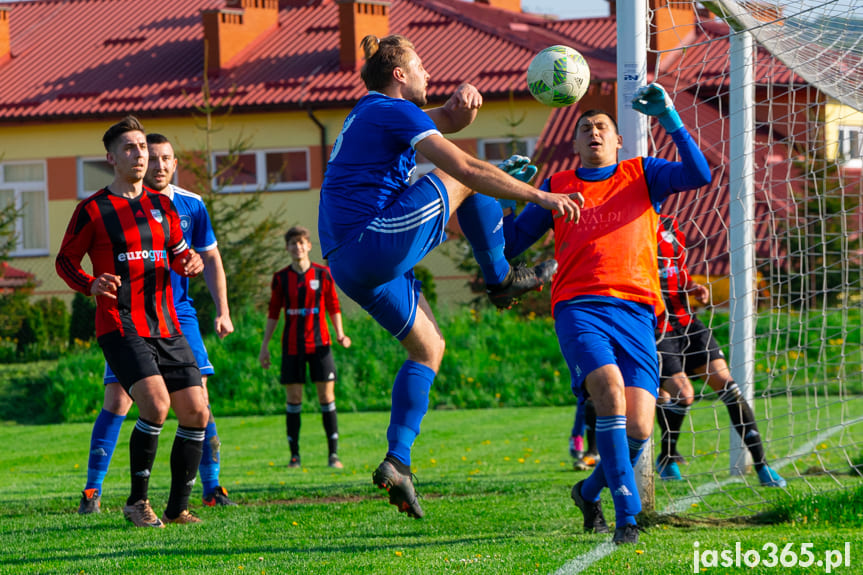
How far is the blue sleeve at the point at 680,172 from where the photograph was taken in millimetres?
5691

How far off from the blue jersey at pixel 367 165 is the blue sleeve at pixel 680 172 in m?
1.47

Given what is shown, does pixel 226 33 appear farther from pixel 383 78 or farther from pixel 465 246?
pixel 383 78

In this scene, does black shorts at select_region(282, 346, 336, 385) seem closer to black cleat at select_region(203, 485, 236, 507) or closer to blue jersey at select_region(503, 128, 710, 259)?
black cleat at select_region(203, 485, 236, 507)

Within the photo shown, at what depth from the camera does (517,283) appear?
5574 mm

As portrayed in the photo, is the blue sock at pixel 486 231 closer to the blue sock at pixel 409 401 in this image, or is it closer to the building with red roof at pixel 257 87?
the blue sock at pixel 409 401

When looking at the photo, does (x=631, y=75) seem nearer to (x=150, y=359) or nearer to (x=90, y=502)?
(x=150, y=359)

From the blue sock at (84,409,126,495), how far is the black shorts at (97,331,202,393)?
1141mm

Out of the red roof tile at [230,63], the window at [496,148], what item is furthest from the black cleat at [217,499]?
the red roof tile at [230,63]

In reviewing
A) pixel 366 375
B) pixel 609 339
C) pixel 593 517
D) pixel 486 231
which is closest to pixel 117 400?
pixel 486 231

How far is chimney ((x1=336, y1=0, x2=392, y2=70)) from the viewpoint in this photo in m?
27.3

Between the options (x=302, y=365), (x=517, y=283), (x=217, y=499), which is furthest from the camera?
(x=302, y=365)

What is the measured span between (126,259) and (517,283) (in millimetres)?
2277

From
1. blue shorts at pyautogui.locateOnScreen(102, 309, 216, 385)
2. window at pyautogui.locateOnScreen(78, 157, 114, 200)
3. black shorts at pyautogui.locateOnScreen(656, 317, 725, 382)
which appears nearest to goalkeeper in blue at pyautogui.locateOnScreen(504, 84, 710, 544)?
black shorts at pyautogui.locateOnScreen(656, 317, 725, 382)

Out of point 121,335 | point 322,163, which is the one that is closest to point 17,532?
point 121,335
